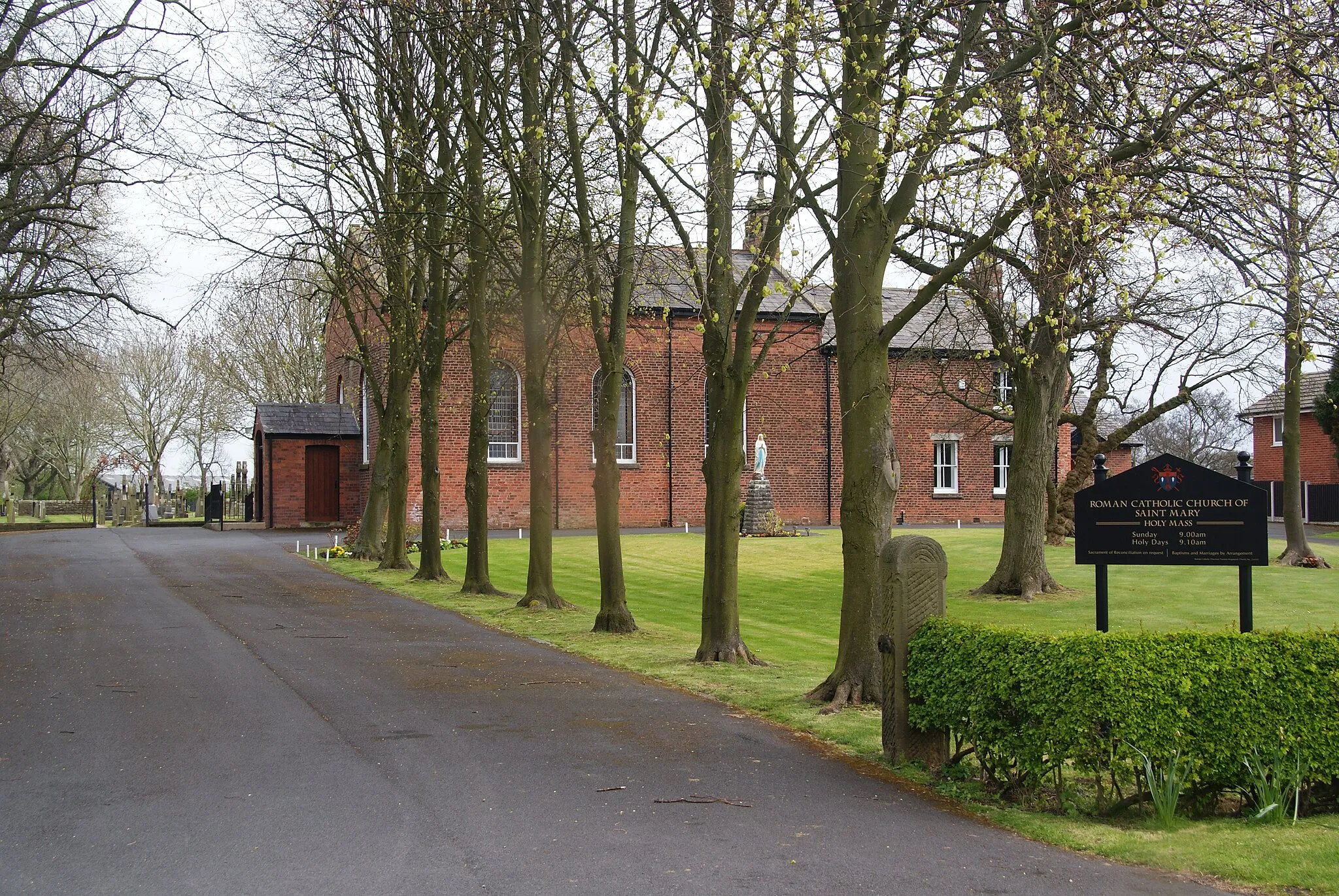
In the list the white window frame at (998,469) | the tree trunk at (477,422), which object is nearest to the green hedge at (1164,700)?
the tree trunk at (477,422)

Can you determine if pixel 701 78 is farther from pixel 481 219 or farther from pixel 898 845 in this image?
pixel 481 219

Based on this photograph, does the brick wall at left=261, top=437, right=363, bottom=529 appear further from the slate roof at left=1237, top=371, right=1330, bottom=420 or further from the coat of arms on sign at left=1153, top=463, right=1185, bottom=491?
the coat of arms on sign at left=1153, top=463, right=1185, bottom=491

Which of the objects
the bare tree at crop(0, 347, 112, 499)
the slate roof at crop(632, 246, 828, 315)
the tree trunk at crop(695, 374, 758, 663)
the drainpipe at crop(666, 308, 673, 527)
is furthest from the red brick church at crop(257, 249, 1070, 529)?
the bare tree at crop(0, 347, 112, 499)

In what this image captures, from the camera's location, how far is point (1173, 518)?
8703 mm

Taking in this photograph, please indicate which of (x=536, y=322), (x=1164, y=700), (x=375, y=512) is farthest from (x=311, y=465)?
(x=1164, y=700)

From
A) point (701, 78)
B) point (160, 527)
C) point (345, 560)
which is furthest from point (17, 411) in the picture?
point (701, 78)

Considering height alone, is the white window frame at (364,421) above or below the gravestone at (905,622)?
above

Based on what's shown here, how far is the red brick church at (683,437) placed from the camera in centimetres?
3794

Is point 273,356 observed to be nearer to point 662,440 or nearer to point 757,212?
point 662,440

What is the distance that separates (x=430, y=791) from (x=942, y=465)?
127 feet

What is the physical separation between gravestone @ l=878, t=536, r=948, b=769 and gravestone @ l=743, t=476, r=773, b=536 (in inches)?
1076

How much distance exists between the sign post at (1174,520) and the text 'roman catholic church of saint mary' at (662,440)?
1112 inches

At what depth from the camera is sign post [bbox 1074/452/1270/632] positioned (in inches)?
332

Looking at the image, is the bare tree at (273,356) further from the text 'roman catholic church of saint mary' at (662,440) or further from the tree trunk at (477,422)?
the tree trunk at (477,422)
